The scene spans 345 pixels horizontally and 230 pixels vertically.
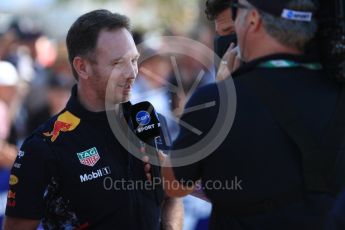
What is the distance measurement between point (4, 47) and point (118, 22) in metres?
6.44

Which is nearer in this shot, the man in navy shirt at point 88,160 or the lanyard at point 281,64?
the lanyard at point 281,64

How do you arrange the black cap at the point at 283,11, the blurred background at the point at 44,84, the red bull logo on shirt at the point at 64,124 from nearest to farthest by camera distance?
the black cap at the point at 283,11, the red bull logo on shirt at the point at 64,124, the blurred background at the point at 44,84

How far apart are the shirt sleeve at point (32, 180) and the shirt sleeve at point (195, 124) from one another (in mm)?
740

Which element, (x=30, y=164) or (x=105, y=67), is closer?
(x=30, y=164)

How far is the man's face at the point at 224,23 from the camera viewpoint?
3418 millimetres

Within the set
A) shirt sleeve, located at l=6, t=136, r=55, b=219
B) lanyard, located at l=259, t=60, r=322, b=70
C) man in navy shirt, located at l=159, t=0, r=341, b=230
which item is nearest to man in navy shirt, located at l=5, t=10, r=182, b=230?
shirt sleeve, located at l=6, t=136, r=55, b=219

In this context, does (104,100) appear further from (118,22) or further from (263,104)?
(263,104)

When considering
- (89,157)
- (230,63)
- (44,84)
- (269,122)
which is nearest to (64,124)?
(89,157)

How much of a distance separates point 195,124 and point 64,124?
92 cm

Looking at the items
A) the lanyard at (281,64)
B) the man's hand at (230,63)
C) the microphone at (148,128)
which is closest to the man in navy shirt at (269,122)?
the lanyard at (281,64)

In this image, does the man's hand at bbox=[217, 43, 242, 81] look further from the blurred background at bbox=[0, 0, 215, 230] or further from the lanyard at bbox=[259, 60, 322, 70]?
the blurred background at bbox=[0, 0, 215, 230]

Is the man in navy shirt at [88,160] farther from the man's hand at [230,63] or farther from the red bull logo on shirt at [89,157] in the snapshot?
the man's hand at [230,63]

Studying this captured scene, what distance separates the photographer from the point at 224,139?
262cm

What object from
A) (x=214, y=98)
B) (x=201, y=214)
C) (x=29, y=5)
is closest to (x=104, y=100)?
(x=214, y=98)
